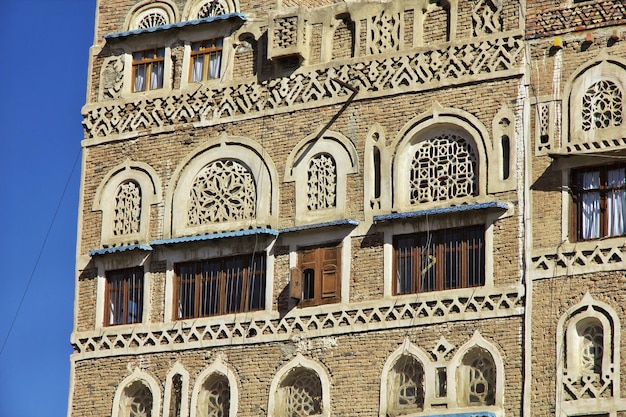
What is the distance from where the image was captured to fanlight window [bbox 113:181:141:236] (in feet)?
130

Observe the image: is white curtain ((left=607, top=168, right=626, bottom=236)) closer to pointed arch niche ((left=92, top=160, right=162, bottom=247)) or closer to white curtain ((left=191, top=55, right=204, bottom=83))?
white curtain ((left=191, top=55, right=204, bottom=83))

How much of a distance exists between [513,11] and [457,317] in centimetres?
560

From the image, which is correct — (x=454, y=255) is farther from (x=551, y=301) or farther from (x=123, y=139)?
(x=123, y=139)

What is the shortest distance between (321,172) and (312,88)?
1682mm

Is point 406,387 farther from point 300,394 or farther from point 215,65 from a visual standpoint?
point 215,65

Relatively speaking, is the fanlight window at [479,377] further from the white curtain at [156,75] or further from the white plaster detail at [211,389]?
the white curtain at [156,75]

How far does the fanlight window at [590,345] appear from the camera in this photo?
34.4 m

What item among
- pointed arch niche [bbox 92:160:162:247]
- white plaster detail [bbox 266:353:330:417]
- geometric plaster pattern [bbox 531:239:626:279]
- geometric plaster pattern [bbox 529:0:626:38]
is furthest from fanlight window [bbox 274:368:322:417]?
geometric plaster pattern [bbox 529:0:626:38]

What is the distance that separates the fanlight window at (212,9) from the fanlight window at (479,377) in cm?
900

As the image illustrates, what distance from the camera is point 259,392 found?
37.4 m

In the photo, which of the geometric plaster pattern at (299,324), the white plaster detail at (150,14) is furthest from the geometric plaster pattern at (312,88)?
the geometric plaster pattern at (299,324)

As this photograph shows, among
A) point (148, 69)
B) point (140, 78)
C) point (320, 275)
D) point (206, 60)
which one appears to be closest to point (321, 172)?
point (320, 275)

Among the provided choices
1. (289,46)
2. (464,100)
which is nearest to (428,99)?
(464,100)

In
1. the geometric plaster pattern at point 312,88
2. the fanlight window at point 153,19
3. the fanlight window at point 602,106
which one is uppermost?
the fanlight window at point 153,19
